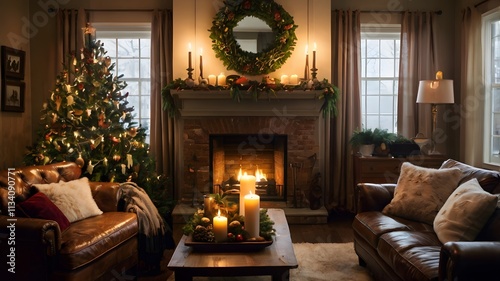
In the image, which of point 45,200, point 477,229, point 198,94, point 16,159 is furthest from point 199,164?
point 477,229

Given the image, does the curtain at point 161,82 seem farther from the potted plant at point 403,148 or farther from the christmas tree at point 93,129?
the potted plant at point 403,148

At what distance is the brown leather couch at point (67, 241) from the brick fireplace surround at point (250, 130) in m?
1.80

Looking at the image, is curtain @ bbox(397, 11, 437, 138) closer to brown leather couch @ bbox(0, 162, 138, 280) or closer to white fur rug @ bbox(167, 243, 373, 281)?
white fur rug @ bbox(167, 243, 373, 281)

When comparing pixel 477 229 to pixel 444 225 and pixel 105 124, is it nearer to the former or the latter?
pixel 444 225

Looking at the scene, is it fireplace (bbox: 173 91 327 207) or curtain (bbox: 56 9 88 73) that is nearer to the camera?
fireplace (bbox: 173 91 327 207)

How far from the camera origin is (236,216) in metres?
3.09

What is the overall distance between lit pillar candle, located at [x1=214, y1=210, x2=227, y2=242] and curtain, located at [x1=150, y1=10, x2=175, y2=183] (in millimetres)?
3021

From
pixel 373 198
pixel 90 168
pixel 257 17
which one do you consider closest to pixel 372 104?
pixel 257 17

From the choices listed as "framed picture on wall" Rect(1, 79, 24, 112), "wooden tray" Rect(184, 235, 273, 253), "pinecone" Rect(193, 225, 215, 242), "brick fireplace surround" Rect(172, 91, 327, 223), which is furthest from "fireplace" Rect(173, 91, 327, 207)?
"wooden tray" Rect(184, 235, 273, 253)

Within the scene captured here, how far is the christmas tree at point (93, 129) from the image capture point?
480cm

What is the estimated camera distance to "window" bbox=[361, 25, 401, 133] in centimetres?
609

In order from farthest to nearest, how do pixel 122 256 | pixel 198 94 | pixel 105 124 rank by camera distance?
pixel 198 94 < pixel 105 124 < pixel 122 256

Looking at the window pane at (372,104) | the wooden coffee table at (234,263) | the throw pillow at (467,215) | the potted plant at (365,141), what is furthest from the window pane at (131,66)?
the throw pillow at (467,215)

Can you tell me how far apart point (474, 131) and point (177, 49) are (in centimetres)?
363
